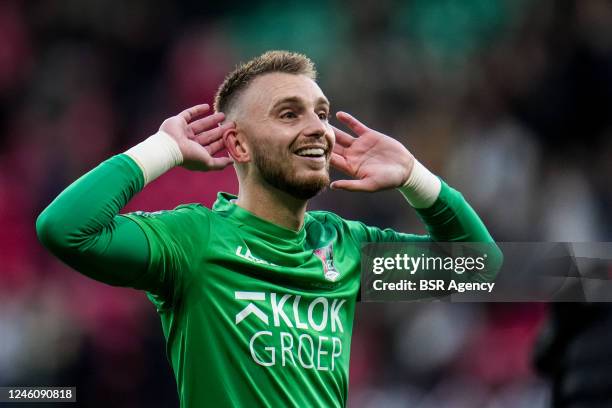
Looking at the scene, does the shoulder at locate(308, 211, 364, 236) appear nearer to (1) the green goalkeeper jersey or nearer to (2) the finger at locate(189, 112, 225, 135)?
(1) the green goalkeeper jersey

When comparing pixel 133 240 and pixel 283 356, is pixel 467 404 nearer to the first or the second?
pixel 283 356

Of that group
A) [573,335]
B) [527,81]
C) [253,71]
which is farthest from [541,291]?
[253,71]

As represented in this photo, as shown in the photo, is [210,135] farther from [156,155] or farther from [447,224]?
[447,224]

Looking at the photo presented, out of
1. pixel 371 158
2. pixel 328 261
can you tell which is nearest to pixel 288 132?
pixel 371 158

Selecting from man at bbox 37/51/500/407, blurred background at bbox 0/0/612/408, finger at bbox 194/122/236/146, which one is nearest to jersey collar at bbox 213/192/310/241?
man at bbox 37/51/500/407

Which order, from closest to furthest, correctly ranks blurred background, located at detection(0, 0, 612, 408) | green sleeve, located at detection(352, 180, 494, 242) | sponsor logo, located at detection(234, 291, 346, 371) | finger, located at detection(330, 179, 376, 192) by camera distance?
sponsor logo, located at detection(234, 291, 346, 371), finger, located at detection(330, 179, 376, 192), green sleeve, located at detection(352, 180, 494, 242), blurred background, located at detection(0, 0, 612, 408)

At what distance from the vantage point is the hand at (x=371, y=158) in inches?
102

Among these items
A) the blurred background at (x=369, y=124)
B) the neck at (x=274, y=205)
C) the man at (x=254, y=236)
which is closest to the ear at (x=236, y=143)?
the man at (x=254, y=236)

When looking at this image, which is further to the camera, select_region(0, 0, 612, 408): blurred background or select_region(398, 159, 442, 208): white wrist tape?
select_region(0, 0, 612, 408): blurred background

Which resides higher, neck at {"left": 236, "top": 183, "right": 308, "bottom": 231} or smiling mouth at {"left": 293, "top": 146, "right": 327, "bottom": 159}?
smiling mouth at {"left": 293, "top": 146, "right": 327, "bottom": 159}

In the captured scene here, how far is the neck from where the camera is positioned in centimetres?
253

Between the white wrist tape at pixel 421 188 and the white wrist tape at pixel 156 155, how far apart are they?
31.0 inches

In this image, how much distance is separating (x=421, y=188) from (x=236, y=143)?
64 cm

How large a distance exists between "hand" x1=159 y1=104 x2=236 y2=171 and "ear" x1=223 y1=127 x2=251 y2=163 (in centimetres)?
2
